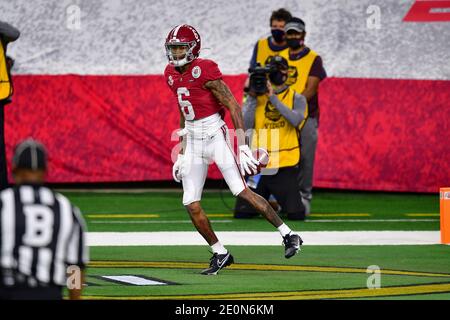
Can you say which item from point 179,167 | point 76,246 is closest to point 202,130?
point 179,167

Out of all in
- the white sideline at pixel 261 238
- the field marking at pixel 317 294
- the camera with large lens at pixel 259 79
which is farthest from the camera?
the camera with large lens at pixel 259 79

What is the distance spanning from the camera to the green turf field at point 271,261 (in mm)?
9234

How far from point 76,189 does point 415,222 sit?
6.24 metres

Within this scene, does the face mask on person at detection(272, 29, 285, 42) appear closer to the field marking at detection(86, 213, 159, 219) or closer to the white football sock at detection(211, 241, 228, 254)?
the field marking at detection(86, 213, 159, 219)

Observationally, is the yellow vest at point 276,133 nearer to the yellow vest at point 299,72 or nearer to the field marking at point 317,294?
the yellow vest at point 299,72

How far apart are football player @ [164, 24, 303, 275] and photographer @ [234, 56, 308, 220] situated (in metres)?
3.94

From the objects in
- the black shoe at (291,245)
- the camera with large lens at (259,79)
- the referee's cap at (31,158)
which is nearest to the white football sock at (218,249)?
the black shoe at (291,245)

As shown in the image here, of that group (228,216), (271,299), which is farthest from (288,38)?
(271,299)

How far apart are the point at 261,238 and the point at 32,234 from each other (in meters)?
7.39

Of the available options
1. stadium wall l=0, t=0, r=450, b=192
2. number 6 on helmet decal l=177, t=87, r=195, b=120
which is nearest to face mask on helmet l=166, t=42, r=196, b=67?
number 6 on helmet decal l=177, t=87, r=195, b=120

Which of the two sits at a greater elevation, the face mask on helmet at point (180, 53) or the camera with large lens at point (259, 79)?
the camera with large lens at point (259, 79)

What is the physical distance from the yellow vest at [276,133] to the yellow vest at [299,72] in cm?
52
